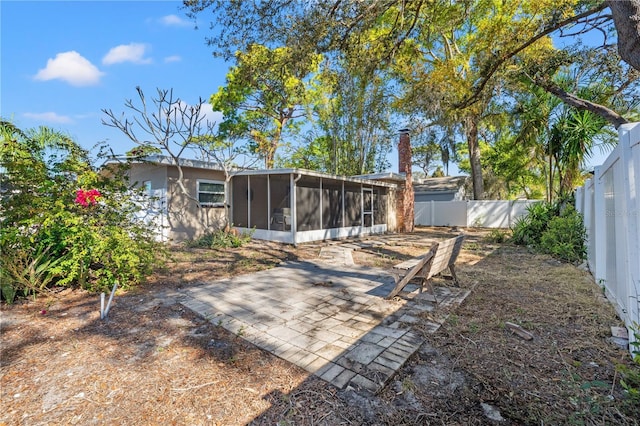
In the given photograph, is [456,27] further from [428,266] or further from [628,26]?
[428,266]

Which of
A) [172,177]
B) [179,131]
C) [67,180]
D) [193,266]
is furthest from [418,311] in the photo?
[172,177]

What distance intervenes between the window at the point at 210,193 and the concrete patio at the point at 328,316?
6181mm

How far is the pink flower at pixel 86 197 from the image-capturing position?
424 centimetres

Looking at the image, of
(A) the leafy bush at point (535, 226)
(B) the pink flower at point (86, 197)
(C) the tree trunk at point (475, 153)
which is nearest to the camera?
(B) the pink flower at point (86, 197)

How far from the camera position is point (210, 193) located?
11430mm

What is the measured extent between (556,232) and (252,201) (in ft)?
30.2

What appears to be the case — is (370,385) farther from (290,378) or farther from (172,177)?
(172,177)

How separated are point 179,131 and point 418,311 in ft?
27.7

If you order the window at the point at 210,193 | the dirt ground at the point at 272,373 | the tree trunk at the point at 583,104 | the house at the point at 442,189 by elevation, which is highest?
the tree trunk at the point at 583,104

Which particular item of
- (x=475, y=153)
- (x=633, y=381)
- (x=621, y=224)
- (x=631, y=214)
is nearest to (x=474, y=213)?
(x=475, y=153)

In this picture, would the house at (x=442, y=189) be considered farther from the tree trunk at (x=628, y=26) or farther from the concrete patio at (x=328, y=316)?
the tree trunk at (x=628, y=26)

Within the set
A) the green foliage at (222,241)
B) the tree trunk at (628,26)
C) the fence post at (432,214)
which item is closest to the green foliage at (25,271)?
the green foliage at (222,241)

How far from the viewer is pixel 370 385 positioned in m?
2.32

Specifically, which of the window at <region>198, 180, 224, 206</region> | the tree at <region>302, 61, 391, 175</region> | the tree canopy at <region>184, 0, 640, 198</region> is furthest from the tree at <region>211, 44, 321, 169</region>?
the tree canopy at <region>184, 0, 640, 198</region>
